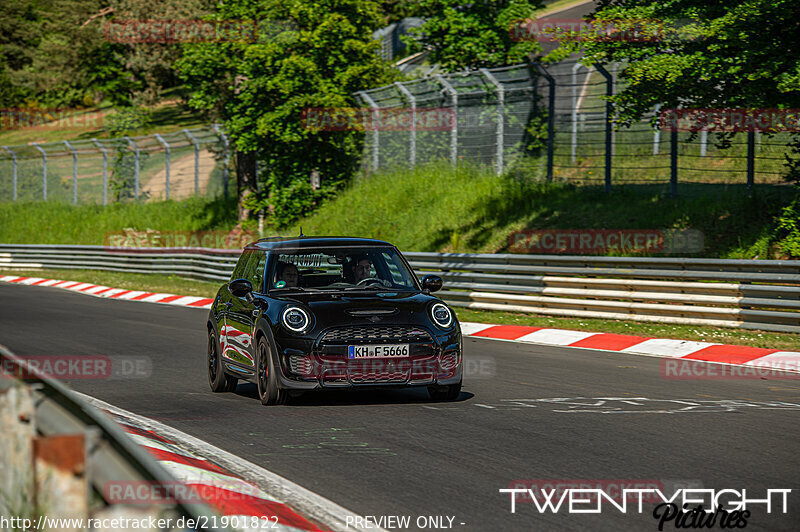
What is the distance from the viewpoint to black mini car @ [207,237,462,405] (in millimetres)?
8727

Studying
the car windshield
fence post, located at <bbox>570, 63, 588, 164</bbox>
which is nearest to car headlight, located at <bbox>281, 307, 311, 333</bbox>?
the car windshield

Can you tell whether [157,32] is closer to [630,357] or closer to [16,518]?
[630,357]

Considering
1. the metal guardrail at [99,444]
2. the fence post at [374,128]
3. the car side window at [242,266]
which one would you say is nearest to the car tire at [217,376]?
the car side window at [242,266]

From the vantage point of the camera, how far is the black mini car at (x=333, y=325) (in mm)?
8727

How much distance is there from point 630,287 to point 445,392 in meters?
7.30

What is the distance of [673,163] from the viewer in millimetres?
20547

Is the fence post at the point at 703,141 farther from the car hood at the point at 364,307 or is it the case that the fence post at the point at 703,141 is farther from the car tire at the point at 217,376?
the car tire at the point at 217,376

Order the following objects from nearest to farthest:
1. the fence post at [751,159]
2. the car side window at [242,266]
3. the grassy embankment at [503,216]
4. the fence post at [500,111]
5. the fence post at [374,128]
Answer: the car side window at [242,266] → the grassy embankment at [503,216] → the fence post at [751,159] → the fence post at [500,111] → the fence post at [374,128]

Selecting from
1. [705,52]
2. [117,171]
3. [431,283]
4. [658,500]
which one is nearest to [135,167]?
[117,171]

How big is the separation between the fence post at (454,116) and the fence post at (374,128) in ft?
9.24

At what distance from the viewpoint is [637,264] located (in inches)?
628

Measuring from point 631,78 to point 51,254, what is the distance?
84.7 feet

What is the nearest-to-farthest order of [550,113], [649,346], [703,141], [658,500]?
1. [658,500]
2. [649,346]
3. [703,141]
4. [550,113]

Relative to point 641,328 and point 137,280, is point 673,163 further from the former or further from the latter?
point 137,280
